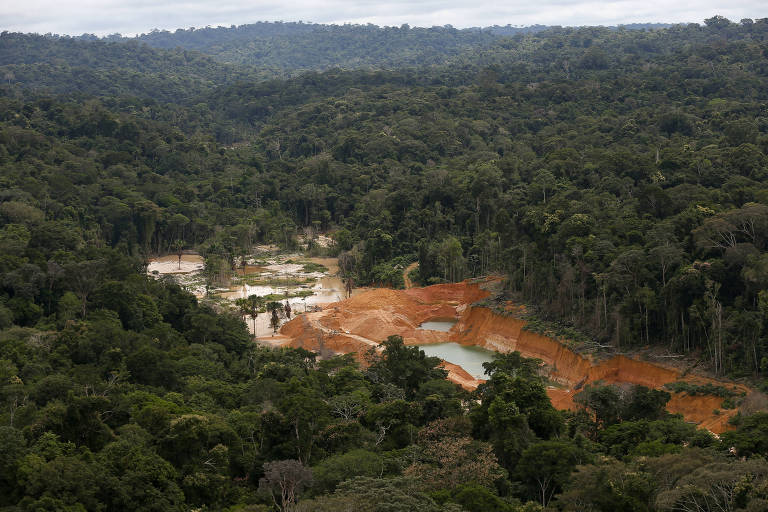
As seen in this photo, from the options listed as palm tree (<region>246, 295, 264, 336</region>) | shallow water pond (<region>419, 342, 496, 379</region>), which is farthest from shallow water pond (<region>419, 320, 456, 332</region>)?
palm tree (<region>246, 295, 264, 336</region>)

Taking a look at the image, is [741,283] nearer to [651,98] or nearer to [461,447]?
[461,447]

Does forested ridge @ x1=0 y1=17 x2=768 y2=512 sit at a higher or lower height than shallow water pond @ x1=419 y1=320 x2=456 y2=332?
higher

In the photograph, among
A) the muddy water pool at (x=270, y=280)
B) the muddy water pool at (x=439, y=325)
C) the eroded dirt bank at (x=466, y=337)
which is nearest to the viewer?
the eroded dirt bank at (x=466, y=337)

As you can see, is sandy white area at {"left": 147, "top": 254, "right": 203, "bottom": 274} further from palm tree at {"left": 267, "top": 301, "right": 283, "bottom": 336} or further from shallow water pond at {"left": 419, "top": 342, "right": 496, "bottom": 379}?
shallow water pond at {"left": 419, "top": 342, "right": 496, "bottom": 379}

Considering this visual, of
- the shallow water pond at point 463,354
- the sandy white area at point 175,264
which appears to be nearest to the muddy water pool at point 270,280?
the sandy white area at point 175,264

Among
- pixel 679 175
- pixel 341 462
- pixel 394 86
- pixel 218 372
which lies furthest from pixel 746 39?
pixel 341 462

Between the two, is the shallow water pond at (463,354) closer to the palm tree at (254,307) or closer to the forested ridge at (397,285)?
the forested ridge at (397,285)
